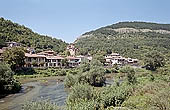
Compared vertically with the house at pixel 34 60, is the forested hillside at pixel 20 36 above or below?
above

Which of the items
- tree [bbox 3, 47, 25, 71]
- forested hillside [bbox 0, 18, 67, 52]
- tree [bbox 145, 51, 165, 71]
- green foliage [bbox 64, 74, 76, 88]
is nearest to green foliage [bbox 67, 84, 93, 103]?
green foliage [bbox 64, 74, 76, 88]

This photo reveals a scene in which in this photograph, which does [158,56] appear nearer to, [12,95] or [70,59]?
[70,59]

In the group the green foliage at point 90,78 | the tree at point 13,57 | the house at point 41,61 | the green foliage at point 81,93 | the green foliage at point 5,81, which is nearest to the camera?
the green foliage at point 81,93

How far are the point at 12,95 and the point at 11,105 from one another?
8249 mm

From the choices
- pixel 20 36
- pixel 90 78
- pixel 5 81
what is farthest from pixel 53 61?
pixel 5 81

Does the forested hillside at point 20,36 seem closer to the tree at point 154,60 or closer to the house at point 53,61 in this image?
the house at point 53,61

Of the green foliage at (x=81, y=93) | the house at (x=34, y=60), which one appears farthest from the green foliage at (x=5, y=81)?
the house at (x=34, y=60)

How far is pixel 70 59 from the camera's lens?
105500mm

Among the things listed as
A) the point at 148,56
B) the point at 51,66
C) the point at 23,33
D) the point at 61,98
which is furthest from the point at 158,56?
the point at 23,33

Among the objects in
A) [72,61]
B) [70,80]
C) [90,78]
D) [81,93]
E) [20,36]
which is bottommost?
[70,80]

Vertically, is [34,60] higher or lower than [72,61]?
higher

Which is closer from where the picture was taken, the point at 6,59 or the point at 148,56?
the point at 6,59

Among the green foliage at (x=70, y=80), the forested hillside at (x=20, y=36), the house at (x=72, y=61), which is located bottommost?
the green foliage at (x=70, y=80)

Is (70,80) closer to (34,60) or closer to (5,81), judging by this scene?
(5,81)
